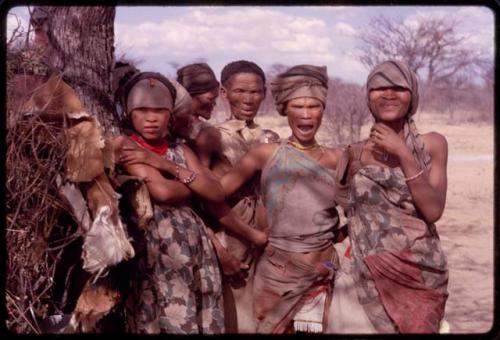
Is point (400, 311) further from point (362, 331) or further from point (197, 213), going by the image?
point (197, 213)

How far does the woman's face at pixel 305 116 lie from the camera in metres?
3.50

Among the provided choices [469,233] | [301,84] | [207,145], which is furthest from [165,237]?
[469,233]

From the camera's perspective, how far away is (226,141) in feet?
12.3

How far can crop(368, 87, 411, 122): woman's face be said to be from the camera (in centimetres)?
335

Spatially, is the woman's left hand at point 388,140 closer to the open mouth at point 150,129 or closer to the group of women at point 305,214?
the group of women at point 305,214

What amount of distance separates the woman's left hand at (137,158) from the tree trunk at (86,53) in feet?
1.45

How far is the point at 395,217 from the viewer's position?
10.9 feet

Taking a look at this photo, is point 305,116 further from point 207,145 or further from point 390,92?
point 207,145

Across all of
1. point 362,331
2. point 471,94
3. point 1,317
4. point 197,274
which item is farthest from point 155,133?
point 471,94

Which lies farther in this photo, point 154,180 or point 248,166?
point 248,166

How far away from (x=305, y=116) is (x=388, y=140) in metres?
0.43

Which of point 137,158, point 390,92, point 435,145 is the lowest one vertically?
point 137,158

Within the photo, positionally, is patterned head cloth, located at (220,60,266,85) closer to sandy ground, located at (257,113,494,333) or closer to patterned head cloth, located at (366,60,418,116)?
patterned head cloth, located at (366,60,418,116)

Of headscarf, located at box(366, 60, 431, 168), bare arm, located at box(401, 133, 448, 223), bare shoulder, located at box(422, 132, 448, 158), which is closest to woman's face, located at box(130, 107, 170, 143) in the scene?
headscarf, located at box(366, 60, 431, 168)
